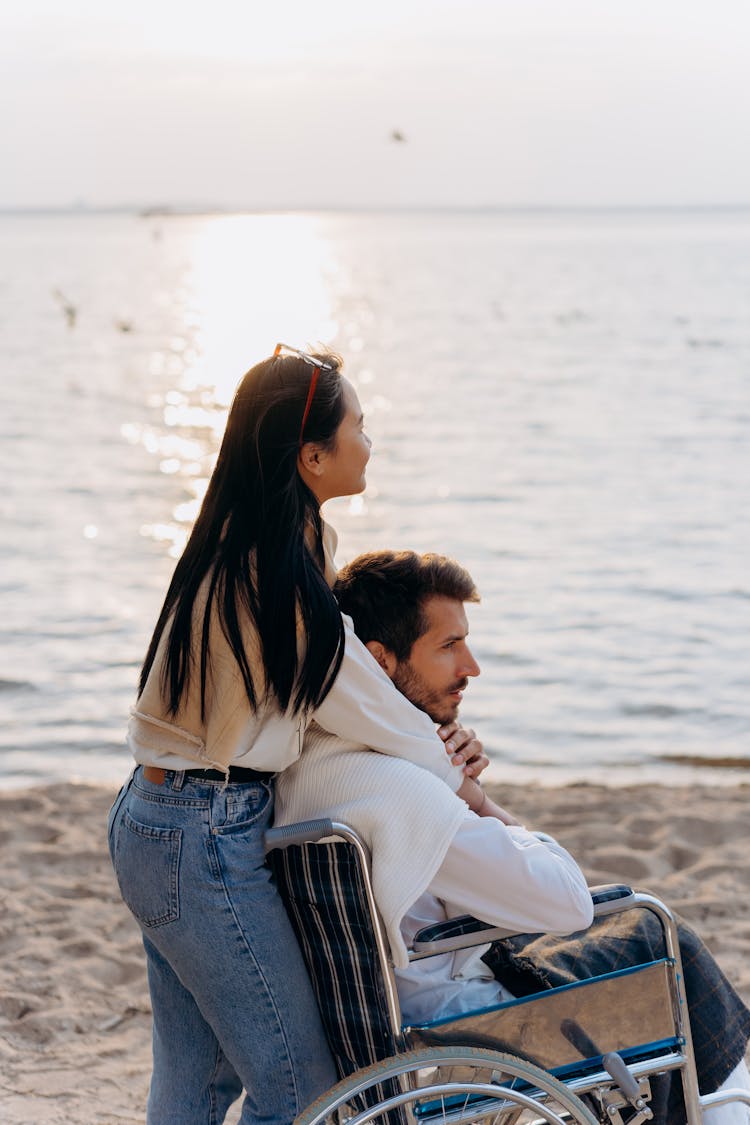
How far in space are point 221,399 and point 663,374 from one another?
325 inches

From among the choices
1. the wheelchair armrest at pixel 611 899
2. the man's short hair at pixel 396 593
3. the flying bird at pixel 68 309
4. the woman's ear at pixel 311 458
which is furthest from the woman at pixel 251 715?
the flying bird at pixel 68 309

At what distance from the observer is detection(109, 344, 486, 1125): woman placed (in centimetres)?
222

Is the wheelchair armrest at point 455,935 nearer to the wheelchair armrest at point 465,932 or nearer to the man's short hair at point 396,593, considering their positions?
the wheelchair armrest at point 465,932

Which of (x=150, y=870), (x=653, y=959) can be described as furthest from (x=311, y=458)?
(x=653, y=959)

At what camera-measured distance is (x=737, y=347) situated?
3114 cm

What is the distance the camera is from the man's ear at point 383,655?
2.49 m

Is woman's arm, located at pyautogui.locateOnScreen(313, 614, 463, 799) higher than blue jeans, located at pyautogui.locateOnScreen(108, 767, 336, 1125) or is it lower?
higher

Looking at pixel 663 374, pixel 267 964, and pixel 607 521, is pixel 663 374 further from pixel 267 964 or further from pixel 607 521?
pixel 267 964

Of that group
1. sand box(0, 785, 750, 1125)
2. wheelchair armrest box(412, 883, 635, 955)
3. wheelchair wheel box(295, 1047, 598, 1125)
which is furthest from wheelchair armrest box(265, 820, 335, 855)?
sand box(0, 785, 750, 1125)

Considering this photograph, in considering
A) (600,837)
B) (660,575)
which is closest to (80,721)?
(600,837)

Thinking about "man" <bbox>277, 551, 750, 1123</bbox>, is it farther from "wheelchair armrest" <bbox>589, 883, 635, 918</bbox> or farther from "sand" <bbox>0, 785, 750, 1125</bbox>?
"sand" <bbox>0, 785, 750, 1125</bbox>

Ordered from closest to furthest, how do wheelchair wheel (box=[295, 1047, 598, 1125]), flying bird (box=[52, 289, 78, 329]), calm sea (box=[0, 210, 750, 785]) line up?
wheelchair wheel (box=[295, 1047, 598, 1125]), calm sea (box=[0, 210, 750, 785]), flying bird (box=[52, 289, 78, 329])

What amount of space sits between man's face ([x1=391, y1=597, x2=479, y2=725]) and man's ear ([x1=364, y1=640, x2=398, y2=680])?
1cm

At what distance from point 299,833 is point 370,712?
0.74 ft
